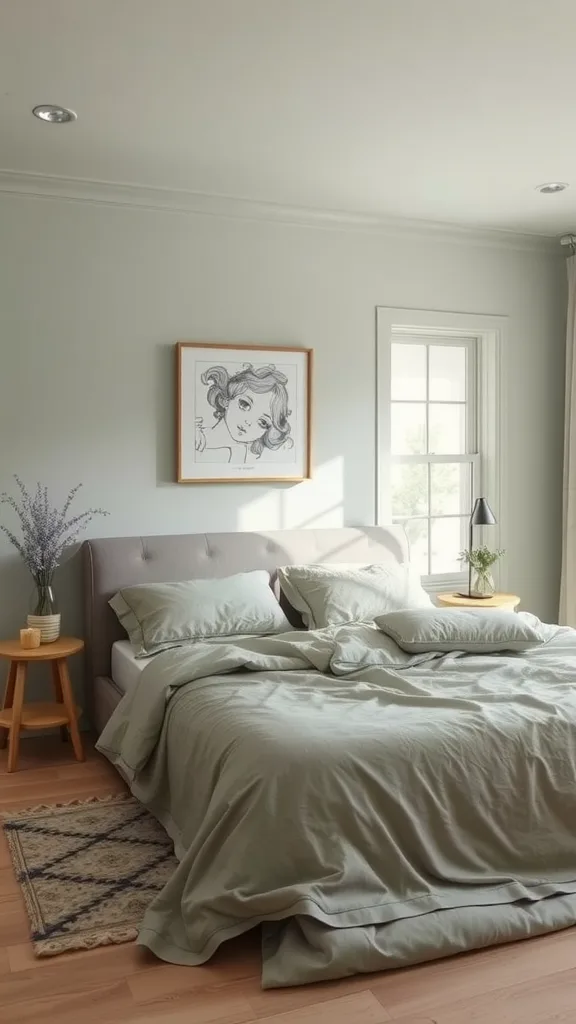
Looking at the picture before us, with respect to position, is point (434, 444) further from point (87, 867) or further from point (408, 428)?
point (87, 867)

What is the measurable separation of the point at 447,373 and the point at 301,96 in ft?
7.70

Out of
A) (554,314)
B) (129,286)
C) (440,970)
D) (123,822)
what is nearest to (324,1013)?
(440,970)

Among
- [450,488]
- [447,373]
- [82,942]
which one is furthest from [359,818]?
[447,373]

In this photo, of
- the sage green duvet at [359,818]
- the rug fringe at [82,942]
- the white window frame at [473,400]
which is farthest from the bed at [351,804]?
the white window frame at [473,400]

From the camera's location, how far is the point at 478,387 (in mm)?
5445

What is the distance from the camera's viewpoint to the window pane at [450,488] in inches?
211

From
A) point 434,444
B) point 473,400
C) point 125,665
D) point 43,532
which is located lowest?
point 125,665

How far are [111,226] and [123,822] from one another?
269 cm

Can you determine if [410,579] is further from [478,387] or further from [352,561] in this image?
[478,387]

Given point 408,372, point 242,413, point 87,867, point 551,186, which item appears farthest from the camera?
point 408,372

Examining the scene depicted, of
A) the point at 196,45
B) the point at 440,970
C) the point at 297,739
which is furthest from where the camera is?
the point at 196,45

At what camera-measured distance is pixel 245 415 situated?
465cm

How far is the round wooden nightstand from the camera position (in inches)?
187

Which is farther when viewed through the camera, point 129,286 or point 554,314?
point 554,314
